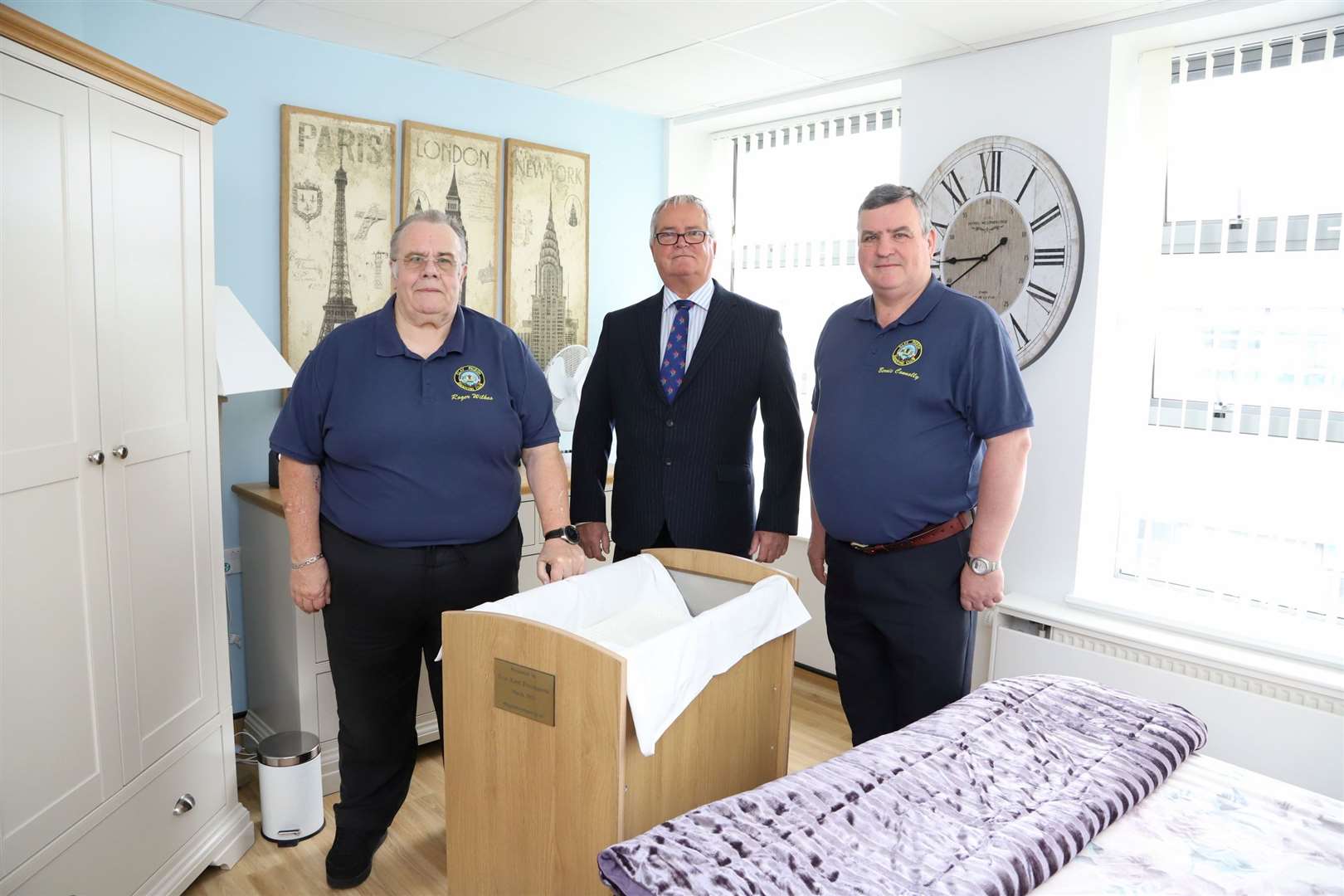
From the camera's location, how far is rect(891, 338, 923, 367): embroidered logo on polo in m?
2.02

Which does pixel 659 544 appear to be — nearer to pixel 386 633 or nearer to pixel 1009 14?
pixel 386 633

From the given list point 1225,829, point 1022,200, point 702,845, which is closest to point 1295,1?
point 1022,200

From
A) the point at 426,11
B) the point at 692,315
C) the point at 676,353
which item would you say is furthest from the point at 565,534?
the point at 426,11

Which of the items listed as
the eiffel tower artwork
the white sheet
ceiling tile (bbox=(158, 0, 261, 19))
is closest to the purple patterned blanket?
the white sheet

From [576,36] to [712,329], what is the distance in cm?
126

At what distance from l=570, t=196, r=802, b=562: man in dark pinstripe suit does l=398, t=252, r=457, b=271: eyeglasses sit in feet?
1.83

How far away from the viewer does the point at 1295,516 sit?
2611mm

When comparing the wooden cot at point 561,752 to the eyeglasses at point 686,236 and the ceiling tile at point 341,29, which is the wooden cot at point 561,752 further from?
the ceiling tile at point 341,29

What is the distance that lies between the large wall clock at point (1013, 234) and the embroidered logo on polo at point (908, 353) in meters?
1.06

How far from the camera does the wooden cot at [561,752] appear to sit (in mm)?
1469

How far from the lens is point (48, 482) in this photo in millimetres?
1697

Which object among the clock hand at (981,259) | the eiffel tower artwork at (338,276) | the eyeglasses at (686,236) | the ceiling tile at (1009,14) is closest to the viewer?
the eyeglasses at (686,236)

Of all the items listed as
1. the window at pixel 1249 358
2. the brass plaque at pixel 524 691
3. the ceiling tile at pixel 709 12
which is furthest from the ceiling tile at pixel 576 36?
the brass plaque at pixel 524 691

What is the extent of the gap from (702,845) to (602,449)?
4.62 feet
